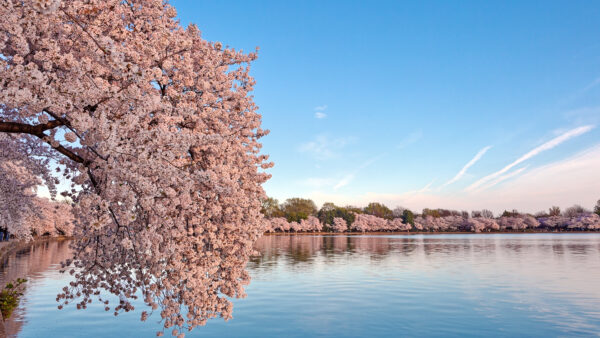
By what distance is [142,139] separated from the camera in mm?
7441

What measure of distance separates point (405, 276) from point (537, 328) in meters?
17.2

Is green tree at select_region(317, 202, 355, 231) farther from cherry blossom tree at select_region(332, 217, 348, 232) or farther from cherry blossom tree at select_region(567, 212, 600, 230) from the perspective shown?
cherry blossom tree at select_region(567, 212, 600, 230)

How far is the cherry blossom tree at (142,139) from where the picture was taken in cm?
721

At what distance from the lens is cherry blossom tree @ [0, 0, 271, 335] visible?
721 centimetres

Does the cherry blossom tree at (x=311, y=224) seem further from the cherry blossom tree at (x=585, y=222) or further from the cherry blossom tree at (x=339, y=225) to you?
the cherry blossom tree at (x=585, y=222)

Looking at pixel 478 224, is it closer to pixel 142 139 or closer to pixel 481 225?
pixel 481 225

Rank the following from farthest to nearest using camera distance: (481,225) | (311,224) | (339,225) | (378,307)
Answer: (481,225) < (339,225) < (311,224) < (378,307)

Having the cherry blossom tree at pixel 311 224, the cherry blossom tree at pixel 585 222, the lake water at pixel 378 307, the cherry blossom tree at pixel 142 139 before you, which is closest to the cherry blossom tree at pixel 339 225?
the cherry blossom tree at pixel 311 224

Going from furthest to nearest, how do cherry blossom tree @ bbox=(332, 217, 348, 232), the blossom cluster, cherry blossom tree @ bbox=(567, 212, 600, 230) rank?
cherry blossom tree @ bbox=(332, 217, 348, 232)
the blossom cluster
cherry blossom tree @ bbox=(567, 212, 600, 230)

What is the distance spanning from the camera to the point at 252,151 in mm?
16734

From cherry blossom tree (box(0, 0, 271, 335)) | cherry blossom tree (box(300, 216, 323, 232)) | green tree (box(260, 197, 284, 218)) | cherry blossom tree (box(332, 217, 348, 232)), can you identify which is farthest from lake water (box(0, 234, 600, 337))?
cherry blossom tree (box(332, 217, 348, 232))

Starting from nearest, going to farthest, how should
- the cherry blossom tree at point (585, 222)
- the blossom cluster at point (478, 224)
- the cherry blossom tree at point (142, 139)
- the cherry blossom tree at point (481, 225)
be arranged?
the cherry blossom tree at point (142, 139) < the cherry blossom tree at point (585, 222) < the blossom cluster at point (478, 224) < the cherry blossom tree at point (481, 225)

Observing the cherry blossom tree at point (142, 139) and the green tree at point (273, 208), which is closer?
the cherry blossom tree at point (142, 139)

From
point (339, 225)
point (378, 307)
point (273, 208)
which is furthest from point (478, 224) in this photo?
point (378, 307)
